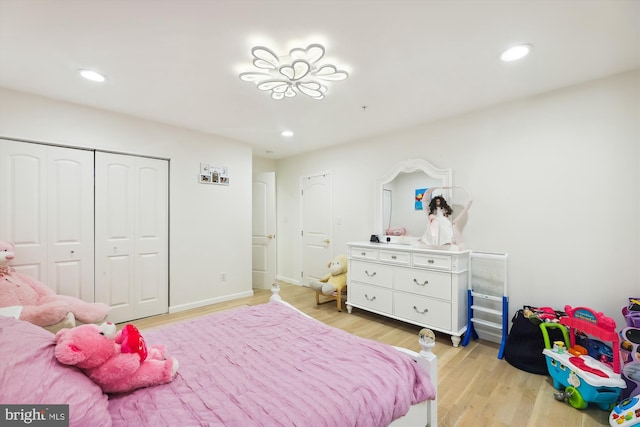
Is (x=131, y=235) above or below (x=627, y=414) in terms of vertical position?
above

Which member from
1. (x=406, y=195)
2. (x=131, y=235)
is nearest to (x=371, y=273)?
(x=406, y=195)

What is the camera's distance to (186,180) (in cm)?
375

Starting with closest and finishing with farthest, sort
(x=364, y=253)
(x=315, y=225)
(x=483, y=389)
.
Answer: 1. (x=483, y=389)
2. (x=364, y=253)
3. (x=315, y=225)

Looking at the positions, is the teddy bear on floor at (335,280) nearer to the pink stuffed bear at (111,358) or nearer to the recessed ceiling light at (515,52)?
the pink stuffed bear at (111,358)

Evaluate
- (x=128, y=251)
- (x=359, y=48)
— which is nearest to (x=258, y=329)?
(x=359, y=48)

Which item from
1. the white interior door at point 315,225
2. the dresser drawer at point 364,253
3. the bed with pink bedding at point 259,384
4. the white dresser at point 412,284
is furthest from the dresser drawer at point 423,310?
the white interior door at point 315,225

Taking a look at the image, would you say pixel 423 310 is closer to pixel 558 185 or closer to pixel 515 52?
pixel 558 185

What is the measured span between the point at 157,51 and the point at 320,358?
2340 mm

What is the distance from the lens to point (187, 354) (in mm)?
1480

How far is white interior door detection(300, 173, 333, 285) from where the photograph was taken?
466cm

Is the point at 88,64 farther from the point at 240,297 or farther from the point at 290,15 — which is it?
the point at 240,297

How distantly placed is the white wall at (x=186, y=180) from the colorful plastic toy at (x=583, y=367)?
12.3 ft

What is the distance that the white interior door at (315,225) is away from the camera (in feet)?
15.3

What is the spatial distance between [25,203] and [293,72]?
9.56ft
